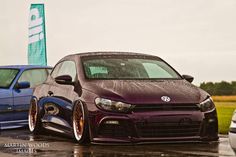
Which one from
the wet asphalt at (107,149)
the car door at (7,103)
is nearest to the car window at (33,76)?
the car door at (7,103)

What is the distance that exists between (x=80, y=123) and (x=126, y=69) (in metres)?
1.41

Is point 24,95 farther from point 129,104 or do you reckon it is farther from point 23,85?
point 129,104

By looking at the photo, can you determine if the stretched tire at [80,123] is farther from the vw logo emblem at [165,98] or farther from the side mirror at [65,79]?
the vw logo emblem at [165,98]

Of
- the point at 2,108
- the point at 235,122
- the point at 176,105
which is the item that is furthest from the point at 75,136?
the point at 2,108

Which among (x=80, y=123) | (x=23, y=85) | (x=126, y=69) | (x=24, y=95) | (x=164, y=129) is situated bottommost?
(x=24, y=95)

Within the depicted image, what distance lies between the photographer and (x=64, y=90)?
11609 millimetres

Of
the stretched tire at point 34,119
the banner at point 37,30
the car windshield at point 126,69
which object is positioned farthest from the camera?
the banner at point 37,30

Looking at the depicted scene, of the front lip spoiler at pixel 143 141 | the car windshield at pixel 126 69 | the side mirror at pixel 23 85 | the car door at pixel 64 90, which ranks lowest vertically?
the side mirror at pixel 23 85

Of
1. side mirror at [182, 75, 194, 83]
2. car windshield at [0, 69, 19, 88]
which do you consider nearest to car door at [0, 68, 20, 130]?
car windshield at [0, 69, 19, 88]

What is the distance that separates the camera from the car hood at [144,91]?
1002 cm

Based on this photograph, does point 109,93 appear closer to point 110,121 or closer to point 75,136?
point 110,121

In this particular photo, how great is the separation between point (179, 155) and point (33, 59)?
2666cm

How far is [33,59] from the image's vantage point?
35.0 m

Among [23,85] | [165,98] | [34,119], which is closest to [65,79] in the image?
[165,98]
